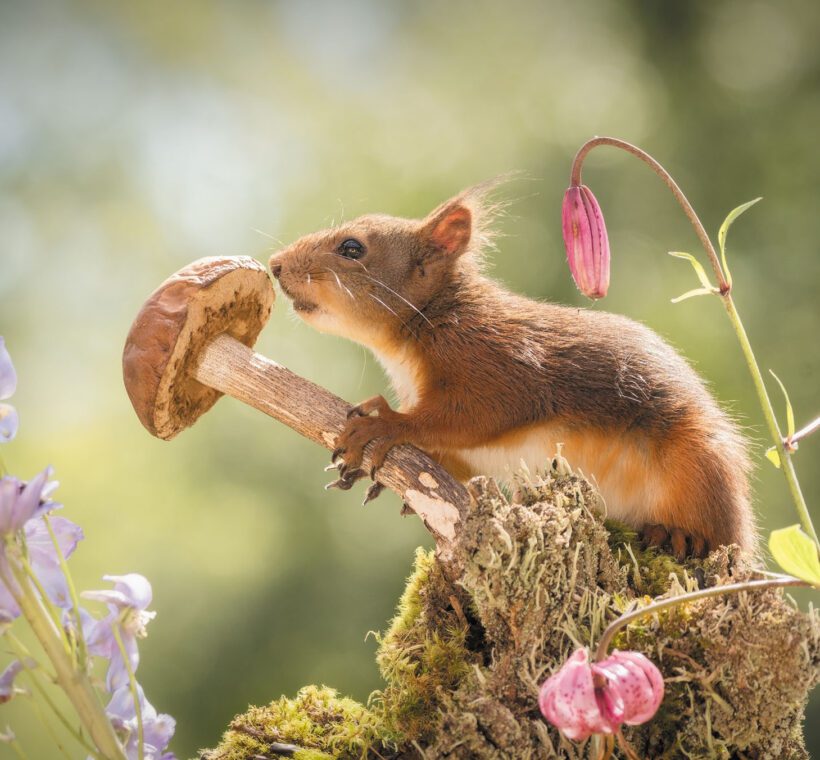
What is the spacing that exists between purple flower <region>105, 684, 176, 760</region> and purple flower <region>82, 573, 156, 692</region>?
0.07 feet

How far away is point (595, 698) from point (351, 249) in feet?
3.77

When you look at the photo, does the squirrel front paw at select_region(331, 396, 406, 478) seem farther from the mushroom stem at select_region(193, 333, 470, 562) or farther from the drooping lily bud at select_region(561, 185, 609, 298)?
the drooping lily bud at select_region(561, 185, 609, 298)

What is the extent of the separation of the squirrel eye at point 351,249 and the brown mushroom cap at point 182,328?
0.27 meters

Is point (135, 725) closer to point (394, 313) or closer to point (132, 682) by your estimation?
point (132, 682)

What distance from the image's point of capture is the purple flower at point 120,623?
0.95 m

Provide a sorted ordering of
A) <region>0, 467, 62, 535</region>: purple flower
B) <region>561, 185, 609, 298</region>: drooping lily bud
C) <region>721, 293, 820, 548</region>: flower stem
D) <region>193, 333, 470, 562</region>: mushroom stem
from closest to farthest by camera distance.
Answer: <region>0, 467, 62, 535</region>: purple flower
<region>721, 293, 820, 548</region>: flower stem
<region>561, 185, 609, 298</region>: drooping lily bud
<region>193, 333, 470, 562</region>: mushroom stem

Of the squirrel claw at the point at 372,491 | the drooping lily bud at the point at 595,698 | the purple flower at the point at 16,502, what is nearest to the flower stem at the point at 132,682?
the purple flower at the point at 16,502

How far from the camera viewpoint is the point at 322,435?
150 centimetres

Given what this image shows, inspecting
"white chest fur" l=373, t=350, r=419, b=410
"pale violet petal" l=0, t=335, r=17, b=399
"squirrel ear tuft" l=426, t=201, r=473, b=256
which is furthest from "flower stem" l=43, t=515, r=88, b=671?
"squirrel ear tuft" l=426, t=201, r=473, b=256

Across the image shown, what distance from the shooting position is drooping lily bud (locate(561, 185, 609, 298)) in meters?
1.26

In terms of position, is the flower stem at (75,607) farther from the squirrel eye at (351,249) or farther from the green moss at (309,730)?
the squirrel eye at (351,249)

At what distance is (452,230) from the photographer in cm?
185

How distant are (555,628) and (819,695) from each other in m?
2.12

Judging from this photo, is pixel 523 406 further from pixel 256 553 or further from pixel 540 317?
pixel 256 553
